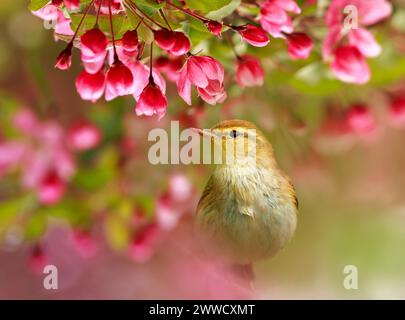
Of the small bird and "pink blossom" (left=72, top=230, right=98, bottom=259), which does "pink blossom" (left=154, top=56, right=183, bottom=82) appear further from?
"pink blossom" (left=72, top=230, right=98, bottom=259)

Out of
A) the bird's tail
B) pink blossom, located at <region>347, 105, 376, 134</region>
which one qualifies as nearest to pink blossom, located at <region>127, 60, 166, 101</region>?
the bird's tail

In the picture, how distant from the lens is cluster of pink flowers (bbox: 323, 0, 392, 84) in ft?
1.69

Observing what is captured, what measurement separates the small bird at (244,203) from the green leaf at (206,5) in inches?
2.5

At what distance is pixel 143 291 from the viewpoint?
1115mm

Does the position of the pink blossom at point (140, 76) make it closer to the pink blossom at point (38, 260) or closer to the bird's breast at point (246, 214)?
the bird's breast at point (246, 214)

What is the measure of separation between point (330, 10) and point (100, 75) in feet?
0.59

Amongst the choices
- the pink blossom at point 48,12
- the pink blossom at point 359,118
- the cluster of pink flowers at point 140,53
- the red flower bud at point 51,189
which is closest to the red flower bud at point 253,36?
the cluster of pink flowers at point 140,53

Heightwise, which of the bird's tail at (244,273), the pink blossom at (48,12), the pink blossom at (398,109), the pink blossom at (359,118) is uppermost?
the pink blossom at (398,109)

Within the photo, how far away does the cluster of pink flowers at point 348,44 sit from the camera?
51 centimetres

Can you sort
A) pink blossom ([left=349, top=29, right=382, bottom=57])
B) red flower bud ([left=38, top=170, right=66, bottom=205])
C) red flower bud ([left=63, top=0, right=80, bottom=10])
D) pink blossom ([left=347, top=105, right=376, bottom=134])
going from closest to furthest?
red flower bud ([left=63, top=0, right=80, bottom=10]) < pink blossom ([left=349, top=29, right=382, bottom=57]) < pink blossom ([left=347, top=105, right=376, bottom=134]) < red flower bud ([left=38, top=170, right=66, bottom=205])

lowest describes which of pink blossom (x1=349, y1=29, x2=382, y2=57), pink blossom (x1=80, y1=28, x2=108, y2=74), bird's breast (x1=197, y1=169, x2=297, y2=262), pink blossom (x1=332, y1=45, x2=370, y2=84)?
bird's breast (x1=197, y1=169, x2=297, y2=262)

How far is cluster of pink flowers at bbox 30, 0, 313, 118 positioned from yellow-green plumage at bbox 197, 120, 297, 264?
0.03 meters

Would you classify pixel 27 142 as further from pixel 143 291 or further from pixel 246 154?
pixel 246 154

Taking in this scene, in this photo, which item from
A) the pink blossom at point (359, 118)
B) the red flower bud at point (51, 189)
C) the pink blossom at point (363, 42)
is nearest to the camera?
the pink blossom at point (363, 42)
